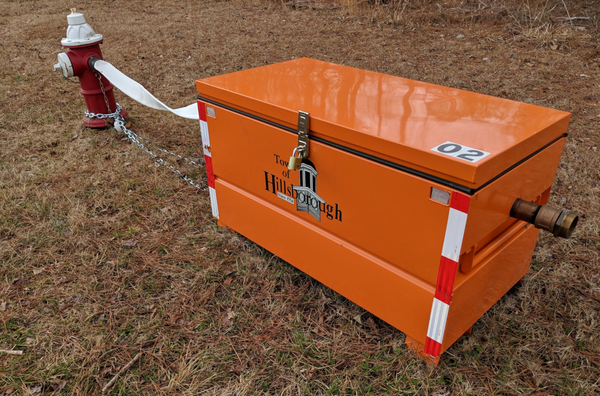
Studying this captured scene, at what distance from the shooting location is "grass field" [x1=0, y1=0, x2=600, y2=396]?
2051mm

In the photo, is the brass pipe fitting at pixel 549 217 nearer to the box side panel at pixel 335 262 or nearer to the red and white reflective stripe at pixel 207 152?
the box side panel at pixel 335 262

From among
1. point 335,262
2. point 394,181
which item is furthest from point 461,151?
point 335,262

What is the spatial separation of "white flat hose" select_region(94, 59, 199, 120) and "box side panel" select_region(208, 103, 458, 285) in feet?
3.82

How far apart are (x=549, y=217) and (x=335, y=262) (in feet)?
3.22

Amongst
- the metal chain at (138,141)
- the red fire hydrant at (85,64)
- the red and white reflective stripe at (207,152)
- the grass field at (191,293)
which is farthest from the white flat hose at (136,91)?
the red and white reflective stripe at (207,152)

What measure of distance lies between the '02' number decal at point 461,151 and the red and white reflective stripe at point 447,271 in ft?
0.45

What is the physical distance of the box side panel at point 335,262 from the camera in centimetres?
197

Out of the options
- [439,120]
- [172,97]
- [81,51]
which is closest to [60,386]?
[439,120]

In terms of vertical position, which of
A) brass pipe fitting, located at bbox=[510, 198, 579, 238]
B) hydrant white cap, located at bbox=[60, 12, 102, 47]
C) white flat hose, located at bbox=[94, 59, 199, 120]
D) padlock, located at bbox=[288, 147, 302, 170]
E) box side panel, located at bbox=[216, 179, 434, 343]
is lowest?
box side panel, located at bbox=[216, 179, 434, 343]

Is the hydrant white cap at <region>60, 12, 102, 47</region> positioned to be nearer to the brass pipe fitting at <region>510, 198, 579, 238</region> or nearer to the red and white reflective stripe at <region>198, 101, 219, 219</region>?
the red and white reflective stripe at <region>198, 101, 219, 219</region>

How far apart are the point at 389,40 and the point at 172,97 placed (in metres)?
3.82

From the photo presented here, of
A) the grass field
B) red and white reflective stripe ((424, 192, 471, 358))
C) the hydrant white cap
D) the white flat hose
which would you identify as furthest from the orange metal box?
the hydrant white cap

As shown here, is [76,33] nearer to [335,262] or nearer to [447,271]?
[335,262]

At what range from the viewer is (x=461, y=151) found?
160cm
